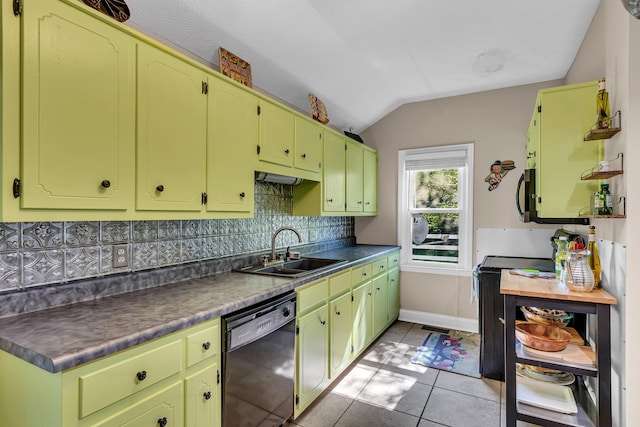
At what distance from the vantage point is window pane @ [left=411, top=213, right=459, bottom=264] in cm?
397

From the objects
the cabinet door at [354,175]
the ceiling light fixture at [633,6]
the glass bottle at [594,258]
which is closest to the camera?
the ceiling light fixture at [633,6]

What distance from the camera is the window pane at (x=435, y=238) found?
13.0 feet

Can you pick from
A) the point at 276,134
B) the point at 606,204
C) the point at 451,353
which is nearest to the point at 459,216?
the point at 451,353

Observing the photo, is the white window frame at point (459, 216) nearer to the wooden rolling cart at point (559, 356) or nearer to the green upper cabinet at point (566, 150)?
the green upper cabinet at point (566, 150)

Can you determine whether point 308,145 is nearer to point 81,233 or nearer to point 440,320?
point 81,233

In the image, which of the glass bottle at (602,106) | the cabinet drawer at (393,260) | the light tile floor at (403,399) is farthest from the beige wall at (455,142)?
the glass bottle at (602,106)

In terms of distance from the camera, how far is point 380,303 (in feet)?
11.6

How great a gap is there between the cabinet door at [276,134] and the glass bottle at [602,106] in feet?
6.26

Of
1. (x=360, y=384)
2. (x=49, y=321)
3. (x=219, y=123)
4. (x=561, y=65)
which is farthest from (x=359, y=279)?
(x=561, y=65)

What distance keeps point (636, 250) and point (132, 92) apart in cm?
251

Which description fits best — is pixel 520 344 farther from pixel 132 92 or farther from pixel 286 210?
pixel 132 92

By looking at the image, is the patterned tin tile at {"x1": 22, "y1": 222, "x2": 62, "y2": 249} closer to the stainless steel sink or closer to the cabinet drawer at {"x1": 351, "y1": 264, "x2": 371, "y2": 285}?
the stainless steel sink

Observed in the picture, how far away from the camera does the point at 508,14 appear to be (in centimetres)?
239

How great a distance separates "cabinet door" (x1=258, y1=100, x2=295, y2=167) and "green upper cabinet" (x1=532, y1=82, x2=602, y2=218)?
1706mm
